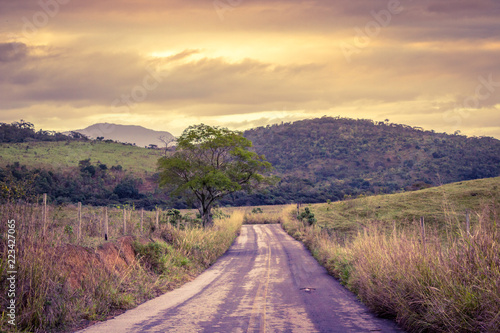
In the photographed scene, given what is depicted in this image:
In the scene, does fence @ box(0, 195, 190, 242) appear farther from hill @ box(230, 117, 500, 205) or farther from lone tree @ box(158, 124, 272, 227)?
hill @ box(230, 117, 500, 205)

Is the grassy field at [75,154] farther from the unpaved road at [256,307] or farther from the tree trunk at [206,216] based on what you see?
the unpaved road at [256,307]

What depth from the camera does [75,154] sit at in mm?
74188

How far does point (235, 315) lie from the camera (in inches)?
409

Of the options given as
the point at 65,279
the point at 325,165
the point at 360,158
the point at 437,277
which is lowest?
the point at 65,279

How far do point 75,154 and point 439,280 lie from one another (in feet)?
247

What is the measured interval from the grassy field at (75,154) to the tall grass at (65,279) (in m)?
47.7

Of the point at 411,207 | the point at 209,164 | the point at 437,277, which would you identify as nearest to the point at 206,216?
the point at 209,164

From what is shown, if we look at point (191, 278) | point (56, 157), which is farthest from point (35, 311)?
point (56, 157)

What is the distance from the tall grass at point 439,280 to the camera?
6.69m

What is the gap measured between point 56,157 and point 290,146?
231ft

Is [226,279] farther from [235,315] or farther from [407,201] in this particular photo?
[407,201]

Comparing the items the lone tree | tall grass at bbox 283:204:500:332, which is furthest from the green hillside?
tall grass at bbox 283:204:500:332

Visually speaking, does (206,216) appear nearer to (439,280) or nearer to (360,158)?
(439,280)

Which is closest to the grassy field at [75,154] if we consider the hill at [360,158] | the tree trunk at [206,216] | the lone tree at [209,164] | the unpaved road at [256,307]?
the hill at [360,158]
